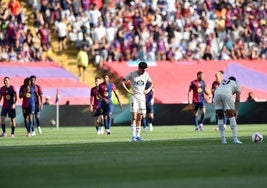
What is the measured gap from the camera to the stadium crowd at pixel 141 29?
165 ft

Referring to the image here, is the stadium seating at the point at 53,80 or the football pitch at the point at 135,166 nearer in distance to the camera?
the football pitch at the point at 135,166

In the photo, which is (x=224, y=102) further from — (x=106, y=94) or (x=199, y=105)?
(x=199, y=105)

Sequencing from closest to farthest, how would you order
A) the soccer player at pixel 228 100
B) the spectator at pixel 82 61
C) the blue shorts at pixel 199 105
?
the soccer player at pixel 228 100 → the blue shorts at pixel 199 105 → the spectator at pixel 82 61

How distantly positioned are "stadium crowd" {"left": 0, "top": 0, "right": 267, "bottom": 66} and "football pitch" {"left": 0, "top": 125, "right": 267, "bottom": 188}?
24.6 metres

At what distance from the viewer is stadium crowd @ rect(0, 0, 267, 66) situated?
50.4 meters

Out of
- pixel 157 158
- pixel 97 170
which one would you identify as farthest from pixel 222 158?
pixel 97 170

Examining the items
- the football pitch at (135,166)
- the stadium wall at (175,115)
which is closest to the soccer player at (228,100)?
the football pitch at (135,166)

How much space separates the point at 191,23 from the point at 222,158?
113ft

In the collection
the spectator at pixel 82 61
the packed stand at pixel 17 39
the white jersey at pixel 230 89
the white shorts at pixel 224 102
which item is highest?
the packed stand at pixel 17 39

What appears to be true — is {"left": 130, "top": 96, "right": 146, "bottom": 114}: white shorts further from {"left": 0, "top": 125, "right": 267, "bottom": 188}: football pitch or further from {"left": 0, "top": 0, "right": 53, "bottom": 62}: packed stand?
{"left": 0, "top": 0, "right": 53, "bottom": 62}: packed stand

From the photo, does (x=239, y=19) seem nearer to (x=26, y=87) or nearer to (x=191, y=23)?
(x=191, y=23)

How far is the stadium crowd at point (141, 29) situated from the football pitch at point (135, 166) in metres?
24.6

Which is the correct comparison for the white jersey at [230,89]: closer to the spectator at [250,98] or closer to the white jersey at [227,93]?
the white jersey at [227,93]

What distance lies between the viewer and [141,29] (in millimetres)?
52719
